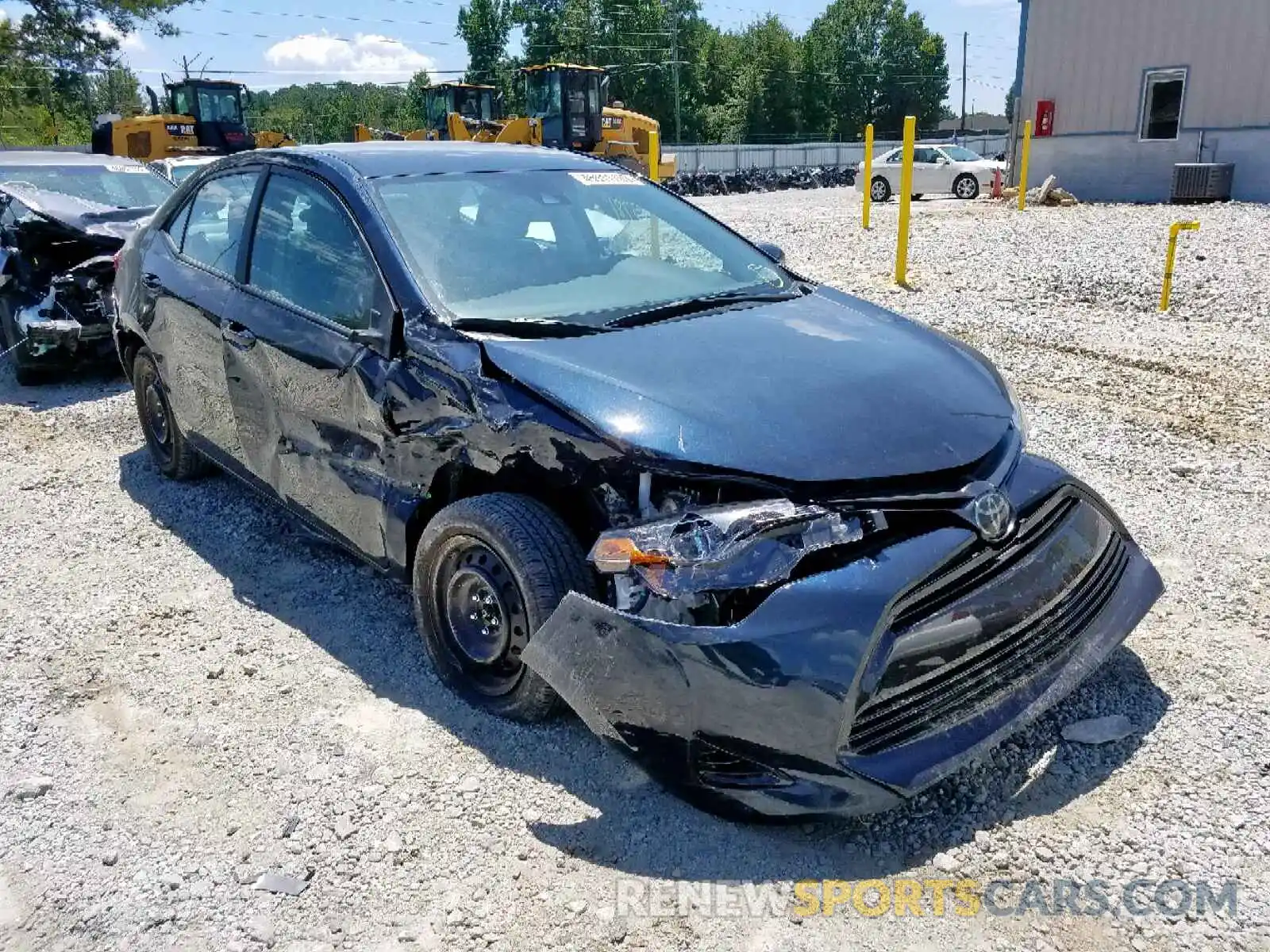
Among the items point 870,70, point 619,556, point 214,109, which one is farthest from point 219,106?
point 870,70

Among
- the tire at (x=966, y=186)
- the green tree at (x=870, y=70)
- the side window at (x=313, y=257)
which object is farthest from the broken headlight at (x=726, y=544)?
the green tree at (x=870, y=70)

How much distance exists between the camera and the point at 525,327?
316cm

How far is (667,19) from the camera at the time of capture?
73.2m

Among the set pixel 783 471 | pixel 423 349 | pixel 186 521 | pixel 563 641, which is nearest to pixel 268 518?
pixel 186 521

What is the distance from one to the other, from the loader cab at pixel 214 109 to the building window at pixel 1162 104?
64.7 ft

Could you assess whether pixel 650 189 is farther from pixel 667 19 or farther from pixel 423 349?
pixel 667 19

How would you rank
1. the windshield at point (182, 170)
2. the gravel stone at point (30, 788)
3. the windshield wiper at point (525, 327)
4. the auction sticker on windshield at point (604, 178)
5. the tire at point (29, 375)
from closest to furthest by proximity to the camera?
the gravel stone at point (30, 788) < the windshield wiper at point (525, 327) < the auction sticker on windshield at point (604, 178) < the tire at point (29, 375) < the windshield at point (182, 170)

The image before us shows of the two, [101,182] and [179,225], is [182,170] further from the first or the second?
[179,225]

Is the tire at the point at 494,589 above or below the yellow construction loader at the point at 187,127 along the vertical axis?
below

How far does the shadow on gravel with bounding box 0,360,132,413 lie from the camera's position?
23.6 feet

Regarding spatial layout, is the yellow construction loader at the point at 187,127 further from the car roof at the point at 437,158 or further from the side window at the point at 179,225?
the car roof at the point at 437,158

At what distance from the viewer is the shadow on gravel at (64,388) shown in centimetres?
719

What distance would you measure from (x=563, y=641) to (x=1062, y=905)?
1363 millimetres

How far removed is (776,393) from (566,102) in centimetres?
2441
